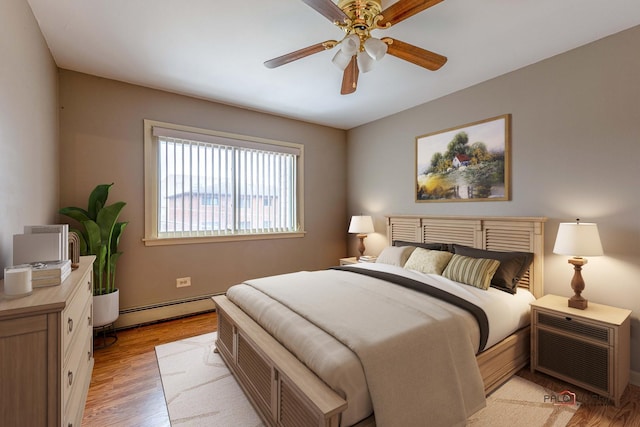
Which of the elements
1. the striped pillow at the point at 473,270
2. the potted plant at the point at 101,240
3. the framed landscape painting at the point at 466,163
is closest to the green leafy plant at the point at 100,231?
the potted plant at the point at 101,240

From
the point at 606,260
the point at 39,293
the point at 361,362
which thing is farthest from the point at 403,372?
the point at 606,260

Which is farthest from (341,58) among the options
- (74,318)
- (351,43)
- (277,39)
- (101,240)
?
(101,240)

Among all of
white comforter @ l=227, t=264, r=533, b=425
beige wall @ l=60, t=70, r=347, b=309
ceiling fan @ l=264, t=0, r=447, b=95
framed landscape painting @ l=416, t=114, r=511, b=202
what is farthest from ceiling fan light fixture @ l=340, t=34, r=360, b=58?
beige wall @ l=60, t=70, r=347, b=309

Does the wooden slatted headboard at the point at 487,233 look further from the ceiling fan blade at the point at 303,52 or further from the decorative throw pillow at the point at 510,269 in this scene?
the ceiling fan blade at the point at 303,52

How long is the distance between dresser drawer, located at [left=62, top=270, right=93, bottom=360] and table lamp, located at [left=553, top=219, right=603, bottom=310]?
315cm

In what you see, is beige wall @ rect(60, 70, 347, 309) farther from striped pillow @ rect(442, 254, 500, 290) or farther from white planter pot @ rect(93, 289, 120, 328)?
striped pillow @ rect(442, 254, 500, 290)

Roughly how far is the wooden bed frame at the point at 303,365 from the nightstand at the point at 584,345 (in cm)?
16

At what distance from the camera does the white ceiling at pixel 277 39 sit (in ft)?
Answer: 6.58

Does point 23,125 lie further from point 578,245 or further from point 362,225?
point 578,245

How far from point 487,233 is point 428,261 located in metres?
0.69

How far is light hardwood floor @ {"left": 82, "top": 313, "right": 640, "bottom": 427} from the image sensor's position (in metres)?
1.84

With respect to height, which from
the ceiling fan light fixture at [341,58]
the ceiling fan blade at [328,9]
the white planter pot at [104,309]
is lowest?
the white planter pot at [104,309]

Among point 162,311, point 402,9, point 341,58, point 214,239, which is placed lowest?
point 162,311

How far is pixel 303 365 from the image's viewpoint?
156cm
